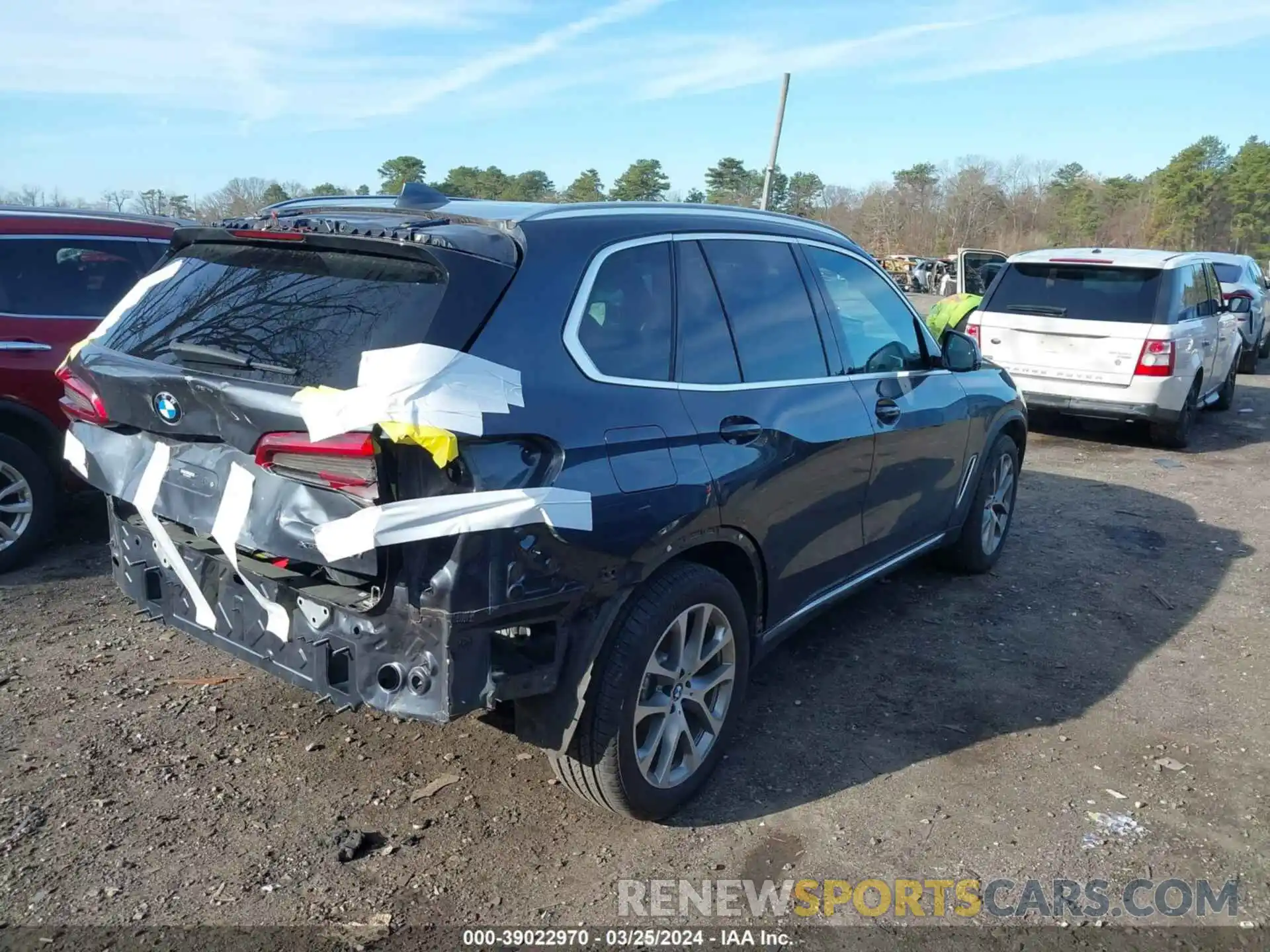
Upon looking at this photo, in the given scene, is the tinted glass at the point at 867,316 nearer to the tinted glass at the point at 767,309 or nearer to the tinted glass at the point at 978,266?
the tinted glass at the point at 767,309

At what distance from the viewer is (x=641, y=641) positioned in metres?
2.90

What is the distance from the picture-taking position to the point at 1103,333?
29.5 ft

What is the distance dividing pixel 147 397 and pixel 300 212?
821 mm

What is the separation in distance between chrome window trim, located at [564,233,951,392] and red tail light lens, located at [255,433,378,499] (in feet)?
2.19

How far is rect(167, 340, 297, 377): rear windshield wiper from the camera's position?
2652 millimetres

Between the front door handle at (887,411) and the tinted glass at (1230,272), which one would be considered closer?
the front door handle at (887,411)

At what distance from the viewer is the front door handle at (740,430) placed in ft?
10.6

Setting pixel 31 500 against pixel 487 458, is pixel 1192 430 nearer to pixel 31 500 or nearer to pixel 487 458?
pixel 487 458

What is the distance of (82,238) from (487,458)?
4.40m

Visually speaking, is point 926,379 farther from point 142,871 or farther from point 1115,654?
point 142,871

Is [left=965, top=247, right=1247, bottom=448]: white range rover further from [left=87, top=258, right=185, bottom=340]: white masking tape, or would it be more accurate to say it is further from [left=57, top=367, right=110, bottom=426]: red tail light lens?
[left=57, top=367, right=110, bottom=426]: red tail light lens

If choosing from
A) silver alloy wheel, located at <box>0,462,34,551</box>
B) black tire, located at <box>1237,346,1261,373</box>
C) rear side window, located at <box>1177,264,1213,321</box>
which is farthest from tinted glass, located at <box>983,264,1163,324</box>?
silver alloy wheel, located at <box>0,462,34,551</box>

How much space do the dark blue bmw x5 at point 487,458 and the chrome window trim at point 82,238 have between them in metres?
2.48

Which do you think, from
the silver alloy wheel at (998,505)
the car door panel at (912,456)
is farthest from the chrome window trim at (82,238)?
the silver alloy wheel at (998,505)
